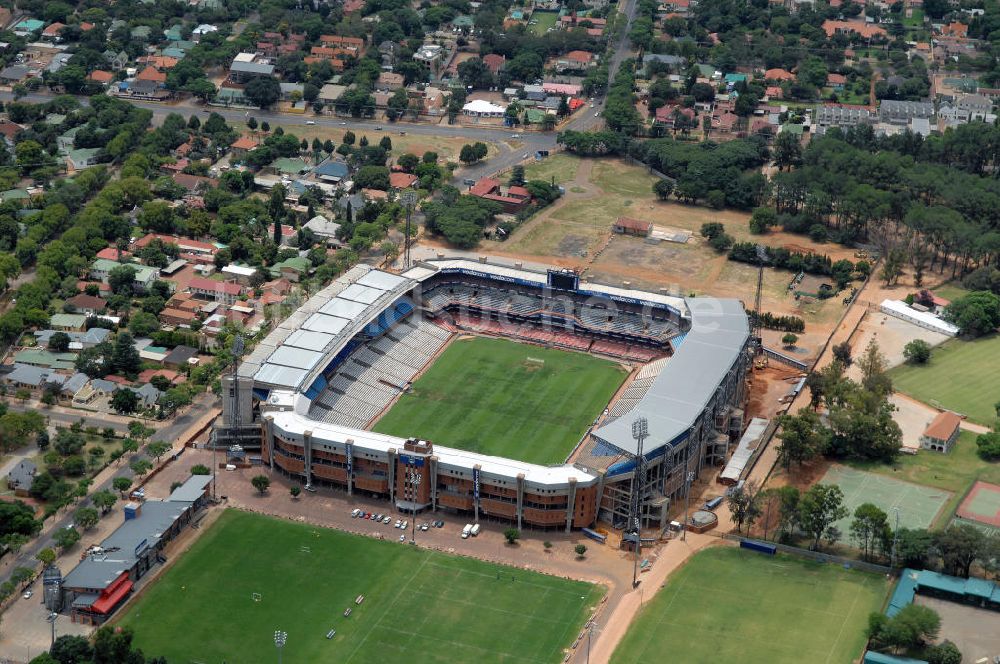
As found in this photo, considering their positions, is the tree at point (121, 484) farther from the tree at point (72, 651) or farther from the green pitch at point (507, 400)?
the green pitch at point (507, 400)

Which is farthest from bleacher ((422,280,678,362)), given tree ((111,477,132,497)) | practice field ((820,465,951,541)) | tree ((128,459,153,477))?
tree ((111,477,132,497))

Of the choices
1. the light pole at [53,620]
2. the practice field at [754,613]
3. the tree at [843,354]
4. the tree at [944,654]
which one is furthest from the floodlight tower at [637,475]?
the light pole at [53,620]

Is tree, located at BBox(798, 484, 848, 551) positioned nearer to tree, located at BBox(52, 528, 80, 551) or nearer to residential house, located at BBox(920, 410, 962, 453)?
residential house, located at BBox(920, 410, 962, 453)

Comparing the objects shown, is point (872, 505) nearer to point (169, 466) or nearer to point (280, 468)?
point (280, 468)

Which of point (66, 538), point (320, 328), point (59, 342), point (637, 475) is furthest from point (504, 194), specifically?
point (66, 538)

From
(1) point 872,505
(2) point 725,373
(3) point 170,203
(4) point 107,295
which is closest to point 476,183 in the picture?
(3) point 170,203

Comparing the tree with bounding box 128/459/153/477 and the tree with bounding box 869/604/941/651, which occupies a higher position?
the tree with bounding box 869/604/941/651
